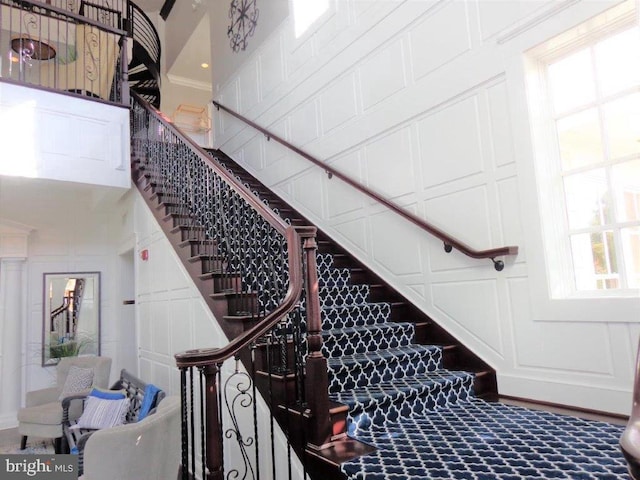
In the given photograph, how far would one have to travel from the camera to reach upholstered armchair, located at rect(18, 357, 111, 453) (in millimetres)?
4969

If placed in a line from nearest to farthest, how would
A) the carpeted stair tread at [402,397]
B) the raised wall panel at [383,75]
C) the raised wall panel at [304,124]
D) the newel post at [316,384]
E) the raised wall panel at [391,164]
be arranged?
1. the newel post at [316,384]
2. the carpeted stair tread at [402,397]
3. the raised wall panel at [391,164]
4. the raised wall panel at [383,75]
5. the raised wall panel at [304,124]

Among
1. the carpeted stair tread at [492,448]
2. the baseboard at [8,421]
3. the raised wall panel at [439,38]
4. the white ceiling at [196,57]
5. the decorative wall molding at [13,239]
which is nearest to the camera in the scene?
the carpeted stair tread at [492,448]

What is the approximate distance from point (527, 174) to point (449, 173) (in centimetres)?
67

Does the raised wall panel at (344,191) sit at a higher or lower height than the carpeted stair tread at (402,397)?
higher

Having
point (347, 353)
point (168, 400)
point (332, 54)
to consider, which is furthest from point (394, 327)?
point (332, 54)

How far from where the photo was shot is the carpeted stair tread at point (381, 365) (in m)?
2.82

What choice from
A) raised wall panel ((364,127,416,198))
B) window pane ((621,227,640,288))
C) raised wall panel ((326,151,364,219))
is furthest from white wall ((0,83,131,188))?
window pane ((621,227,640,288))

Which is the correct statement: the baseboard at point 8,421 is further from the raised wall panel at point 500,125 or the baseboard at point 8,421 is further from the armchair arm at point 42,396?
the raised wall panel at point 500,125

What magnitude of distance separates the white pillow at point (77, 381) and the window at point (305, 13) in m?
5.03

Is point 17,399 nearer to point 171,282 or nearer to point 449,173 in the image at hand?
point 171,282

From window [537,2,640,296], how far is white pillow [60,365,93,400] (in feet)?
17.5

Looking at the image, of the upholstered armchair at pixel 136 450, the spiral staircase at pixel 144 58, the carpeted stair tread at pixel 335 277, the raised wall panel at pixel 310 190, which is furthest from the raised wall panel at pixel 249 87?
the upholstered armchair at pixel 136 450

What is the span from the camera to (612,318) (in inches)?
100

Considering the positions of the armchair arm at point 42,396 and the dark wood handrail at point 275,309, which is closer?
the dark wood handrail at point 275,309
